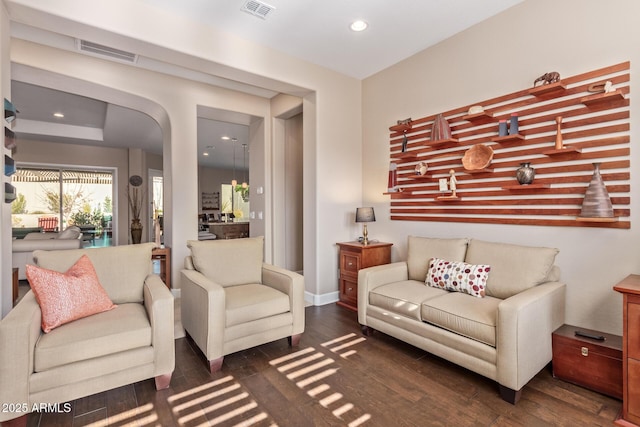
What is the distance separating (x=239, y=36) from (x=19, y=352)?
3.11m

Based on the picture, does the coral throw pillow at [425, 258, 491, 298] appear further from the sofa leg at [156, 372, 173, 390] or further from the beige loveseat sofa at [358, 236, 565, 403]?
the sofa leg at [156, 372, 173, 390]

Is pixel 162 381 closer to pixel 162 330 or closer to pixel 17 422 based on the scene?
pixel 162 330

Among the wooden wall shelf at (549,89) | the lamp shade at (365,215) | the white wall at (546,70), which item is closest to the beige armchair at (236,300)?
the lamp shade at (365,215)

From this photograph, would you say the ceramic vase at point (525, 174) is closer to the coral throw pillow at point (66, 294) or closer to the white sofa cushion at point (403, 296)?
the white sofa cushion at point (403, 296)

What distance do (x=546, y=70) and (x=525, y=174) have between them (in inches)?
34.8

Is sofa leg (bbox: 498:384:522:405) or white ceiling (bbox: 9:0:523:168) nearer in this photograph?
sofa leg (bbox: 498:384:522:405)

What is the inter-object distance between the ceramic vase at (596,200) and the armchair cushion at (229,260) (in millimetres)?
2740

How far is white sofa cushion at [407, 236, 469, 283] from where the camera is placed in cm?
297

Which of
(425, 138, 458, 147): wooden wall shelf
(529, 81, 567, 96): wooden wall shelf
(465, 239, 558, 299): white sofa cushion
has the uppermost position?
(529, 81, 567, 96): wooden wall shelf

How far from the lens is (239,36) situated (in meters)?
3.29

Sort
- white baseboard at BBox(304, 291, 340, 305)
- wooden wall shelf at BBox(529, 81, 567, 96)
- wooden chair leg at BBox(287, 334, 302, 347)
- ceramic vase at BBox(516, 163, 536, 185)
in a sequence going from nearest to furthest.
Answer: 1. wooden wall shelf at BBox(529, 81, 567, 96)
2. ceramic vase at BBox(516, 163, 536, 185)
3. wooden chair leg at BBox(287, 334, 302, 347)
4. white baseboard at BBox(304, 291, 340, 305)

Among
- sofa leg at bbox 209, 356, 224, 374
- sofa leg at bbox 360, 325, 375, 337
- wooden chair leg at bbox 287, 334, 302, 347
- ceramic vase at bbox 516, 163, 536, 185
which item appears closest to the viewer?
sofa leg at bbox 209, 356, 224, 374

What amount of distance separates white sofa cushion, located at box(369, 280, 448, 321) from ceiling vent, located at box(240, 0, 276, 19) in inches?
107

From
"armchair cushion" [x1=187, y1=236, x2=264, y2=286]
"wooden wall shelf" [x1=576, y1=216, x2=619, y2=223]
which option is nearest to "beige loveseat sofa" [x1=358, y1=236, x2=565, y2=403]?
"wooden wall shelf" [x1=576, y1=216, x2=619, y2=223]
